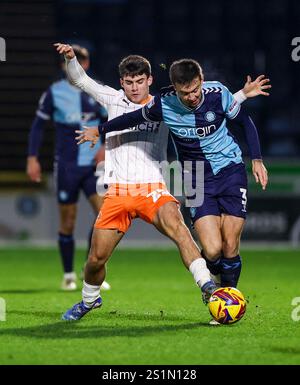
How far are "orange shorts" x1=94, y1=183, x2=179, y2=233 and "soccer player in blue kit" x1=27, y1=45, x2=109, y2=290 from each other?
10.8ft

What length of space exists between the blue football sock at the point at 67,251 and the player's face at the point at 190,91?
365cm

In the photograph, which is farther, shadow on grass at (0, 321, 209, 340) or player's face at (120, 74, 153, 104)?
player's face at (120, 74, 153, 104)

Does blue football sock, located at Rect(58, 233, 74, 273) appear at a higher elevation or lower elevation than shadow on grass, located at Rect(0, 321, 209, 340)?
lower

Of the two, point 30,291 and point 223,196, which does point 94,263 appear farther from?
point 30,291

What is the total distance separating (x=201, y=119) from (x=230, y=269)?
1052 mm

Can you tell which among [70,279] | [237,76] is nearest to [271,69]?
[237,76]

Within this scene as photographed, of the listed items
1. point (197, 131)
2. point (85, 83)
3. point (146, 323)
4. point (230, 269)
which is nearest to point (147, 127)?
point (197, 131)

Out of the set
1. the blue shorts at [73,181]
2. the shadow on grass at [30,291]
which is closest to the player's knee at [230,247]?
the shadow on grass at [30,291]

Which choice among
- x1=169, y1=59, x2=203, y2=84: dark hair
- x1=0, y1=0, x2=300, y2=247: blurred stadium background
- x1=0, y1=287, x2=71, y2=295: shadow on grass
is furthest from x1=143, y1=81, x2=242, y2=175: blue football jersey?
x1=0, y1=0, x2=300, y2=247: blurred stadium background

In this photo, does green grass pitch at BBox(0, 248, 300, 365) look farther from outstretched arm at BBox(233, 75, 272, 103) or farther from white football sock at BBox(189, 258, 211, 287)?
outstretched arm at BBox(233, 75, 272, 103)

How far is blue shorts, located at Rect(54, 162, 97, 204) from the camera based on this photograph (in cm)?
1096

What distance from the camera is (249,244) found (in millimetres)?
15805

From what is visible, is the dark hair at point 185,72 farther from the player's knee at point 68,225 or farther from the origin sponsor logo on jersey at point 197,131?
the player's knee at point 68,225

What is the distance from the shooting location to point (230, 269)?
7738 mm
